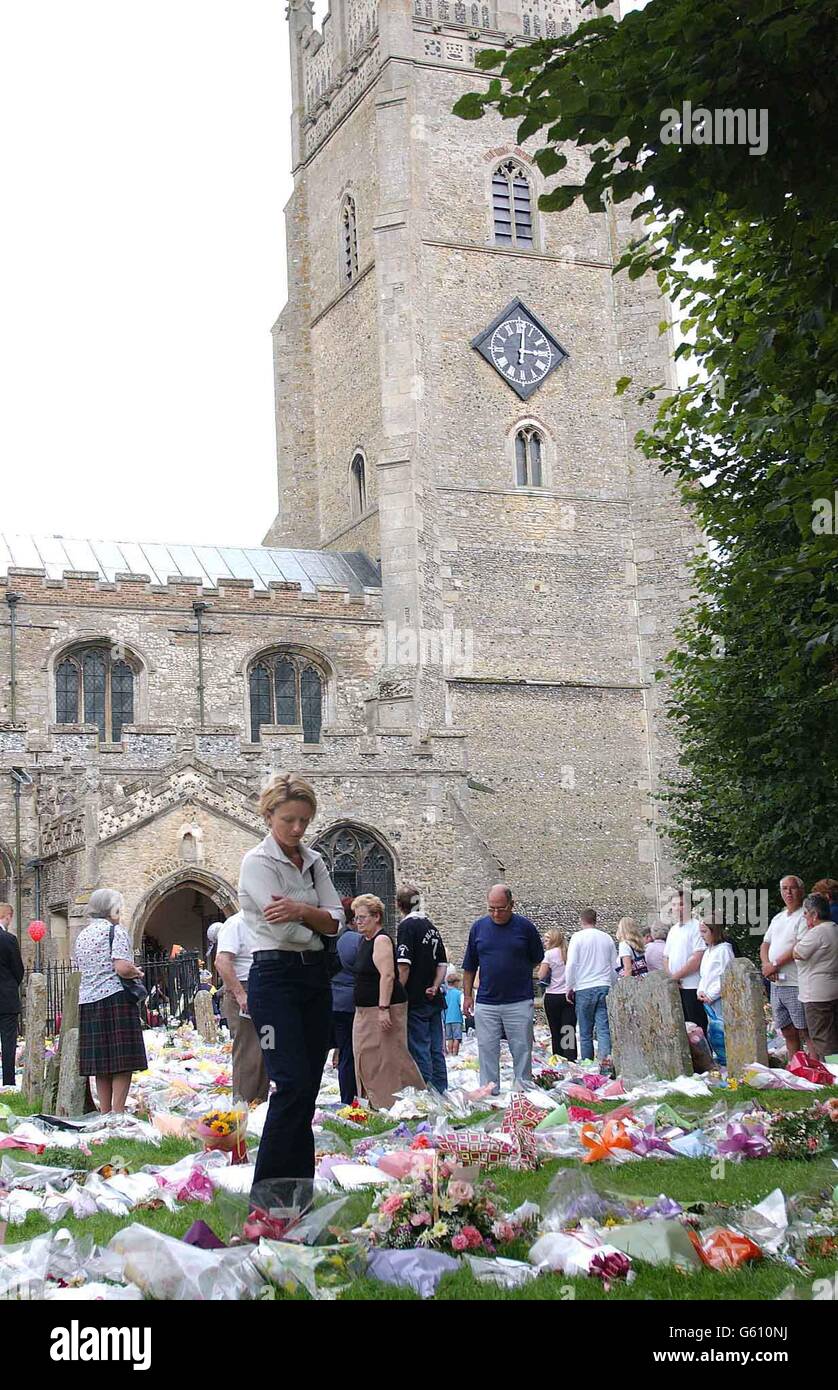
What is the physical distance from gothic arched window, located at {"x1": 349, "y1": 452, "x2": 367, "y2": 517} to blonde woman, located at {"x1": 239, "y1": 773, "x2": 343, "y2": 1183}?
37.2 meters

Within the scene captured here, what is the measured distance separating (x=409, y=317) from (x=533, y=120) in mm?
34095

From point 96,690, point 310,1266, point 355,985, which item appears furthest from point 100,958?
point 96,690

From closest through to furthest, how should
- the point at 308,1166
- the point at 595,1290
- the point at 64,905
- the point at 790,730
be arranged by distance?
the point at 595,1290 → the point at 308,1166 → the point at 790,730 → the point at 64,905

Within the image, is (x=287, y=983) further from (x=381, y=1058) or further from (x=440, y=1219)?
(x=381, y=1058)

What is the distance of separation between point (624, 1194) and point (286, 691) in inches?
1278

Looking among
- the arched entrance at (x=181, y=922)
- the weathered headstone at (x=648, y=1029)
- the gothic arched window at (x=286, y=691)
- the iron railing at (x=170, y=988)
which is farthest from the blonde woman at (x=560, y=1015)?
the gothic arched window at (x=286, y=691)

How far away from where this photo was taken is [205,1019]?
19.6 meters

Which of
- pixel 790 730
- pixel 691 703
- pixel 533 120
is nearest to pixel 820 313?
pixel 533 120

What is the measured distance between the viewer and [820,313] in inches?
362

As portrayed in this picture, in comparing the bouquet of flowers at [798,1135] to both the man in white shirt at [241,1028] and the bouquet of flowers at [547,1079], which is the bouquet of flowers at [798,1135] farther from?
the bouquet of flowers at [547,1079]

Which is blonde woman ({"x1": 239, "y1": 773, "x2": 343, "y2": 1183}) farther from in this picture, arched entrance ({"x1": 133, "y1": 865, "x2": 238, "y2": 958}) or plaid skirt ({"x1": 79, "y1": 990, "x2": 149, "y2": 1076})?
arched entrance ({"x1": 133, "y1": 865, "x2": 238, "y2": 958})

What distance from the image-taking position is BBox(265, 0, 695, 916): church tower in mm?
39938

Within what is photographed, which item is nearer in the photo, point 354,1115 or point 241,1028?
point 241,1028
